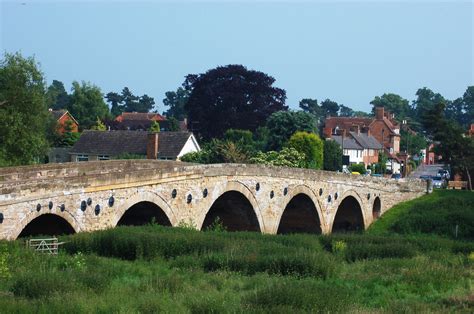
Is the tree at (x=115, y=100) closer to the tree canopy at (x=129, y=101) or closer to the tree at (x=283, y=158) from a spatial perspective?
the tree canopy at (x=129, y=101)

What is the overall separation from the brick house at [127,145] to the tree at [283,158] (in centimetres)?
917

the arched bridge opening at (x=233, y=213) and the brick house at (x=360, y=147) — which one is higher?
the brick house at (x=360, y=147)

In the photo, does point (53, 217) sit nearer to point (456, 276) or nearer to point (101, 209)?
point (101, 209)

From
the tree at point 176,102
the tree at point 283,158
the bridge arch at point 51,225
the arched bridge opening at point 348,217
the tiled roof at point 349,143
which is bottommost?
the arched bridge opening at point 348,217

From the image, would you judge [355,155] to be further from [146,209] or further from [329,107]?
[329,107]

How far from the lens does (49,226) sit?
2398cm

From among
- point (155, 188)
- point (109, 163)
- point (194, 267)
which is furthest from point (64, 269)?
point (109, 163)

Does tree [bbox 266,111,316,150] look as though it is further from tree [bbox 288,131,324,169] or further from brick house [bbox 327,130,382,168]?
brick house [bbox 327,130,382,168]

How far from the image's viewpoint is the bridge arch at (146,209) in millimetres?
25266

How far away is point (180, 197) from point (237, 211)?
6029 mm

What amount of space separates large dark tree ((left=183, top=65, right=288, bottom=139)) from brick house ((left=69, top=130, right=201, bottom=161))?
12617mm

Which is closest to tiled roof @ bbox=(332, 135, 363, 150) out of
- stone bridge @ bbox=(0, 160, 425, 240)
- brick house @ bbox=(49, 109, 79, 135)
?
brick house @ bbox=(49, 109, 79, 135)

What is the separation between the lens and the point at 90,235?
2211 cm

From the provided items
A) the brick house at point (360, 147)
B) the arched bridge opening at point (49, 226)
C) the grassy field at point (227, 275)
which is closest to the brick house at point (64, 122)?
the brick house at point (360, 147)
